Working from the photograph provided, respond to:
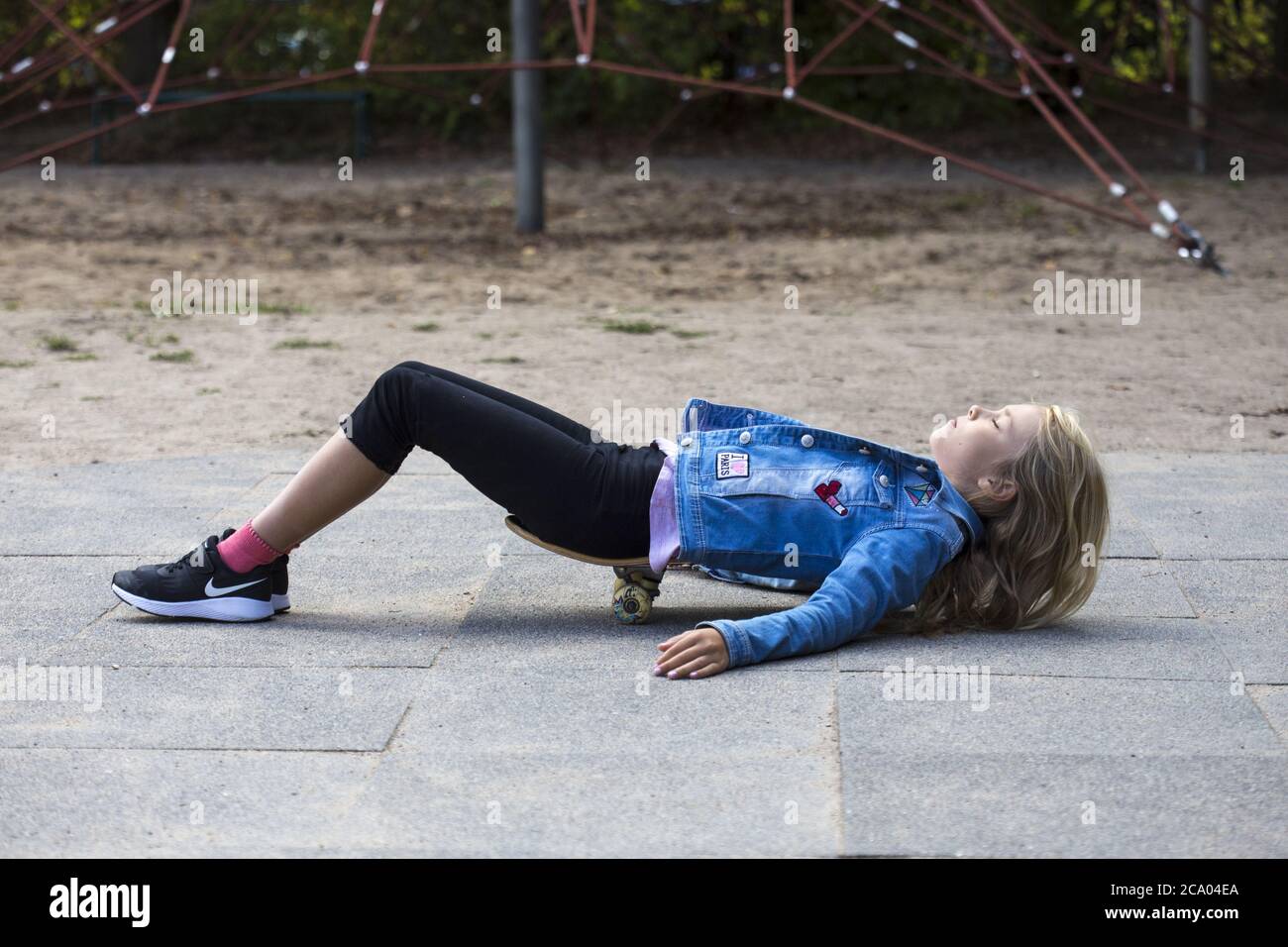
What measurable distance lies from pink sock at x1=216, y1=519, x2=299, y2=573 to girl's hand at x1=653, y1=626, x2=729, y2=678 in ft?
3.03

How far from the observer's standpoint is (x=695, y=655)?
11.2ft

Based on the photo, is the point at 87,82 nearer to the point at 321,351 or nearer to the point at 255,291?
the point at 255,291

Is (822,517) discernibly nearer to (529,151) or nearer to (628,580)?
(628,580)

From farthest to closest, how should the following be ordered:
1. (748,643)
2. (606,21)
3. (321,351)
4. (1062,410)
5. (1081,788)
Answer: (606,21), (321,351), (1062,410), (748,643), (1081,788)

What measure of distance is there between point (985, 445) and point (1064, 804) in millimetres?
1065

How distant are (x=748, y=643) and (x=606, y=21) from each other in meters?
14.4

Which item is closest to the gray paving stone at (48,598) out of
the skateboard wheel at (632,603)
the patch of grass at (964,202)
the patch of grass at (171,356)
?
the skateboard wheel at (632,603)

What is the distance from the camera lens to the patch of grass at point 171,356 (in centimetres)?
744

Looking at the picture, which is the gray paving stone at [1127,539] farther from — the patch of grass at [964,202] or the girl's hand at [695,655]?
the patch of grass at [964,202]

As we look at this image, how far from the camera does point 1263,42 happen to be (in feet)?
58.9

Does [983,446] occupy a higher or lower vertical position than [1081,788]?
higher

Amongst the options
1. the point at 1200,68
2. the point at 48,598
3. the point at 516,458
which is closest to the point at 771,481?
the point at 516,458

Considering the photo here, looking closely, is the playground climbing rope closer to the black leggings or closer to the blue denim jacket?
the black leggings

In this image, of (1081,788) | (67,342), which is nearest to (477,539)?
(1081,788)
